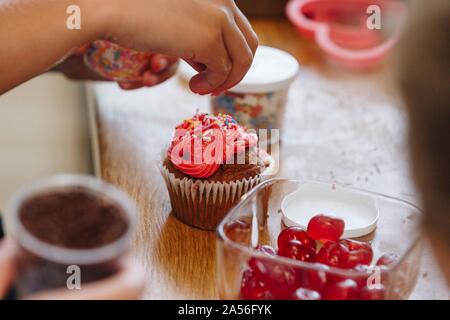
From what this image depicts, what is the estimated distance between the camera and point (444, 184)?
0.55m

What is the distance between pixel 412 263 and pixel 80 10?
55 centimetres

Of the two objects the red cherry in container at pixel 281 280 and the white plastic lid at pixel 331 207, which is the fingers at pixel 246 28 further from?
the red cherry in container at pixel 281 280

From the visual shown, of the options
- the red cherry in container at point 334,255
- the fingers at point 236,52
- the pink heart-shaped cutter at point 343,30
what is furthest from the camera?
the pink heart-shaped cutter at point 343,30

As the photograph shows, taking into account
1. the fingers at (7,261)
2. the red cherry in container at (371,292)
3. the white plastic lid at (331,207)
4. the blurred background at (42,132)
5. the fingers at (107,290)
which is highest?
the fingers at (7,261)

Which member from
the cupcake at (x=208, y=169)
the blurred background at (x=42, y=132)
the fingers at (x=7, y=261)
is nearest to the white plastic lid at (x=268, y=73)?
the cupcake at (x=208, y=169)

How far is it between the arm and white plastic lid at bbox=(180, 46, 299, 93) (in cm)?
29

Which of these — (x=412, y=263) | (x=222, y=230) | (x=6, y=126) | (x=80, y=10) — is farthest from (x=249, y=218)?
(x=6, y=126)

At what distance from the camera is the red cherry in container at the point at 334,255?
0.89m

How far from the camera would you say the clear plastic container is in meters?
0.77

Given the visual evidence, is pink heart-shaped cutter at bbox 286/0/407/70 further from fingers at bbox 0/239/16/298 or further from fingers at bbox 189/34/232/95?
fingers at bbox 0/239/16/298

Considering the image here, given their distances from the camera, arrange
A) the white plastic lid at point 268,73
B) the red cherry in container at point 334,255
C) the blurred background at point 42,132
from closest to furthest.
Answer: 1. the red cherry in container at point 334,255
2. the white plastic lid at point 268,73
3. the blurred background at point 42,132

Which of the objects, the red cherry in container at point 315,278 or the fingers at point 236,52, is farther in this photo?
the fingers at point 236,52

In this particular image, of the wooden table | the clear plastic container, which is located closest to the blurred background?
the wooden table

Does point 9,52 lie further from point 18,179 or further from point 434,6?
point 18,179
